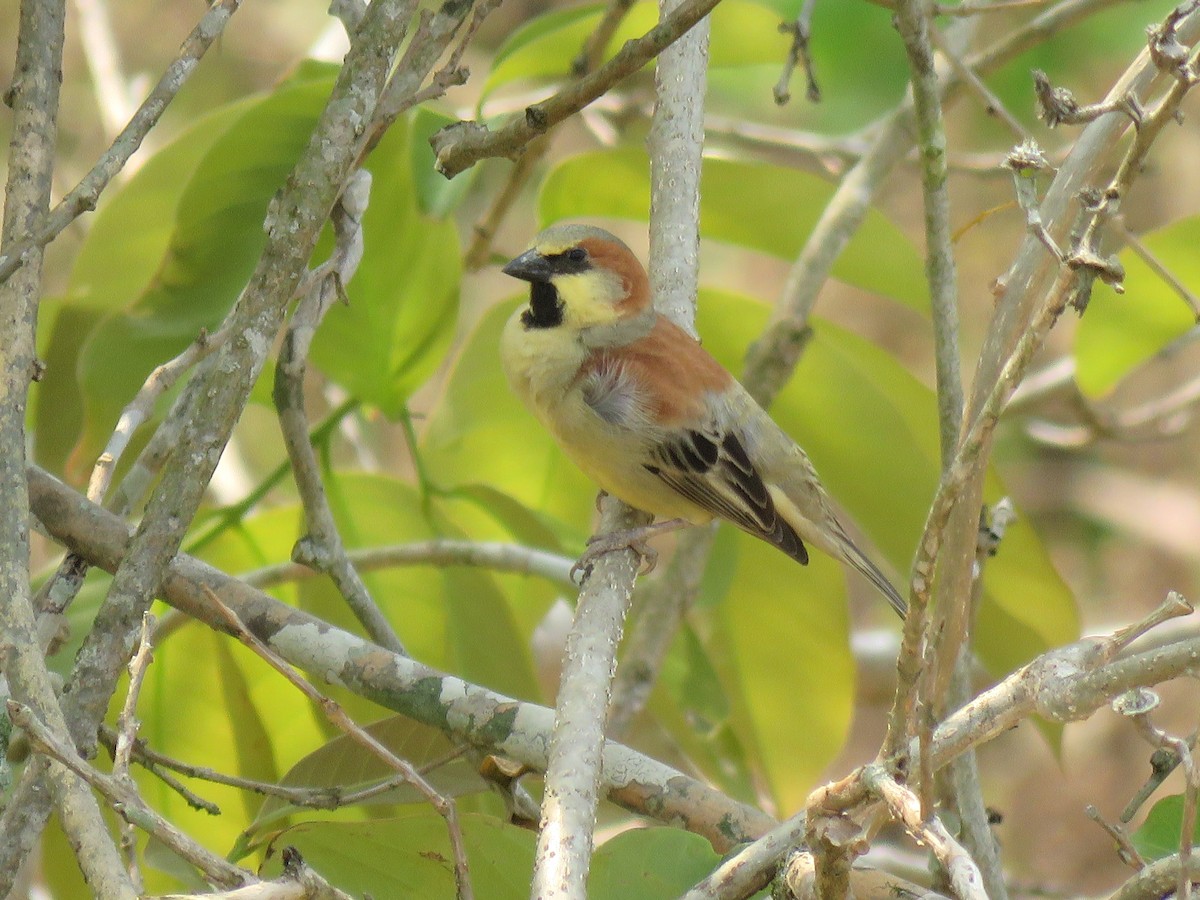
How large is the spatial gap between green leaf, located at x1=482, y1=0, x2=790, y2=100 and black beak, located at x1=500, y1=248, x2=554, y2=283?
1.57 ft

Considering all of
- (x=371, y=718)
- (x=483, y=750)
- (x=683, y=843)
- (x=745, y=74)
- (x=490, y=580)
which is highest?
(x=745, y=74)

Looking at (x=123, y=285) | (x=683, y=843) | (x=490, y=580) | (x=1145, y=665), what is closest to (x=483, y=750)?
(x=683, y=843)

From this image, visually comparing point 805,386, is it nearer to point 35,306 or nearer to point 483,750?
point 483,750

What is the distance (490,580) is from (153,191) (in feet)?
4.10

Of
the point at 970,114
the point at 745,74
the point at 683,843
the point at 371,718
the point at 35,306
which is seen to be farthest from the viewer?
the point at 970,114

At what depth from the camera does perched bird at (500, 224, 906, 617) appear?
3525mm

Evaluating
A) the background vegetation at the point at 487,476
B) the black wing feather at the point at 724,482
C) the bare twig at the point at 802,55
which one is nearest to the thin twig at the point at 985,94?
the background vegetation at the point at 487,476

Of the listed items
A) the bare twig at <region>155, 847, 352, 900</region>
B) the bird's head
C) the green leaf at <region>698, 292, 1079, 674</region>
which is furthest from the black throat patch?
the bare twig at <region>155, 847, 352, 900</region>

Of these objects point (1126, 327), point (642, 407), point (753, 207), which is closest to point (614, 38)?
point (753, 207)

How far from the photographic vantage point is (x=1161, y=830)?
83.2 inches

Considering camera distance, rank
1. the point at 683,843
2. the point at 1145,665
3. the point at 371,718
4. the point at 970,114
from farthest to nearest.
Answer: the point at 970,114, the point at 371,718, the point at 683,843, the point at 1145,665

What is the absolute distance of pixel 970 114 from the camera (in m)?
7.73

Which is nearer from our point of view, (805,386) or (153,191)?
(153,191)

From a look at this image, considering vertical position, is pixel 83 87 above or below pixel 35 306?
above
